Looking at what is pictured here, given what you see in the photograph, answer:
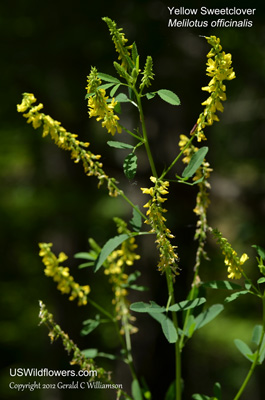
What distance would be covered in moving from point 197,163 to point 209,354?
17.5 feet

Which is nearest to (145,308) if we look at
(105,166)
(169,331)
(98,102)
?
(169,331)

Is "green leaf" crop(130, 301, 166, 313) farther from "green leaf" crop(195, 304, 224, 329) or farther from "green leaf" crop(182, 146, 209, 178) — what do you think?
"green leaf" crop(182, 146, 209, 178)

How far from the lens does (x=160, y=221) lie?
2.13ft

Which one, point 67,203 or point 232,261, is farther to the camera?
point 67,203

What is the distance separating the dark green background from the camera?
2.89 meters

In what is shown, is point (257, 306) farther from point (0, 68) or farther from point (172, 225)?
point (0, 68)

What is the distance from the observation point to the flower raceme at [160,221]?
2.05ft

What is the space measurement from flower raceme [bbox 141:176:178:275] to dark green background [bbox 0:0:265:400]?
1.39 metres

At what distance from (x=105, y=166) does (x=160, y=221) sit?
2463 mm

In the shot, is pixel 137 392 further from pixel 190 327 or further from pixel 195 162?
pixel 195 162

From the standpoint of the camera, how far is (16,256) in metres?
5.38

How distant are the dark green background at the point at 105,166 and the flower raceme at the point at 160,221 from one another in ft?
4.55

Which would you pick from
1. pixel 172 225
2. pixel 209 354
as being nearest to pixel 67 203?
pixel 172 225

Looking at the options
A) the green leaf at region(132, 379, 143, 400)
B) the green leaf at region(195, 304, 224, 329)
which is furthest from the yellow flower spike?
the green leaf at region(132, 379, 143, 400)
